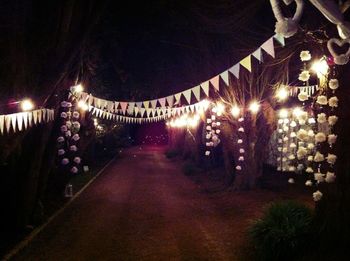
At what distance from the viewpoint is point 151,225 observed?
1135 cm

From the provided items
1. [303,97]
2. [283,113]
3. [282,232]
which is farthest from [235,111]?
[282,232]

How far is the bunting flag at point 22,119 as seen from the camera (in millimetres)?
8633

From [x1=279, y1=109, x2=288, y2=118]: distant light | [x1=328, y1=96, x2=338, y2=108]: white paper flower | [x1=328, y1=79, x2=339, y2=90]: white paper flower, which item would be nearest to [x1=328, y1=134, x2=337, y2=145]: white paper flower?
[x1=328, y1=96, x2=338, y2=108]: white paper flower

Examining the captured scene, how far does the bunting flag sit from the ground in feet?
9.60

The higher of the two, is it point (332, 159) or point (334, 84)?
point (334, 84)

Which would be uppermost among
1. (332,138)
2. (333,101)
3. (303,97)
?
(303,97)

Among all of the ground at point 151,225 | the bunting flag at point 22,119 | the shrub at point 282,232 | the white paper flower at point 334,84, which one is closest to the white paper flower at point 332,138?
the white paper flower at point 334,84

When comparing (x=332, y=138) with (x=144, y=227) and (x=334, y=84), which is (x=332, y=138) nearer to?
(x=334, y=84)

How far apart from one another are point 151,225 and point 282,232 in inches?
179

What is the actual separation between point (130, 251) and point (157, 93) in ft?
73.5

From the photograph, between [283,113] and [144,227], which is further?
[283,113]

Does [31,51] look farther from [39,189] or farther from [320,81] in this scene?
[320,81]

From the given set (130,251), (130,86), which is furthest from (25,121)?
(130,86)

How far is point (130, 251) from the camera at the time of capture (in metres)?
8.91
